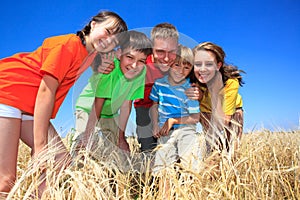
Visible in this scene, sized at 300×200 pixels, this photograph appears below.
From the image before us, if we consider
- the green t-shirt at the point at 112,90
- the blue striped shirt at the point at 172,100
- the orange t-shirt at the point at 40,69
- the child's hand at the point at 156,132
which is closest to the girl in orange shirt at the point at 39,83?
the orange t-shirt at the point at 40,69

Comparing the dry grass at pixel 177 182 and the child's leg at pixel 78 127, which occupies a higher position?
the child's leg at pixel 78 127

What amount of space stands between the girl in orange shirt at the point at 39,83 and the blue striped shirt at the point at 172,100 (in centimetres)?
64

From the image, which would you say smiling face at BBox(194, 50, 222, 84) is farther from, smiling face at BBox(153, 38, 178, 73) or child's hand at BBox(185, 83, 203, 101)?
smiling face at BBox(153, 38, 178, 73)

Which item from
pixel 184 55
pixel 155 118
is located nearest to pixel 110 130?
pixel 155 118

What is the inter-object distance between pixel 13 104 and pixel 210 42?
1.91 metres

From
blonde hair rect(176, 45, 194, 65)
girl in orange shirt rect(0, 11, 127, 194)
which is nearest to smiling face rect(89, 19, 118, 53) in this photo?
girl in orange shirt rect(0, 11, 127, 194)

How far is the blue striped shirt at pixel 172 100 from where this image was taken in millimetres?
2719

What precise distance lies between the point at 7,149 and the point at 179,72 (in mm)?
1389

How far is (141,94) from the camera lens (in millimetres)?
2875

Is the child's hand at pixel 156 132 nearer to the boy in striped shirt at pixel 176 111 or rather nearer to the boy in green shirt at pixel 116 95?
the boy in striped shirt at pixel 176 111

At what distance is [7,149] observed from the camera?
211 cm

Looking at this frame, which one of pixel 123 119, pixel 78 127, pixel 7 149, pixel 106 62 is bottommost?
pixel 7 149

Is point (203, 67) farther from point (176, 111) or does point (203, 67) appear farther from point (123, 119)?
point (123, 119)

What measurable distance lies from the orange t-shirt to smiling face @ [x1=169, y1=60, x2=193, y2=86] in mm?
732
